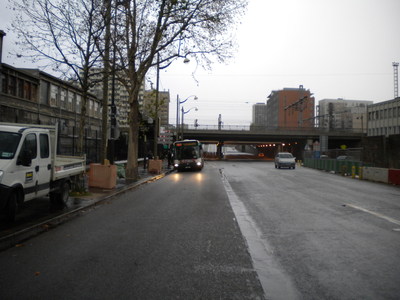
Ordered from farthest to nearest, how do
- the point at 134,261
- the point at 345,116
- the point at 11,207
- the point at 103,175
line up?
1. the point at 345,116
2. the point at 103,175
3. the point at 11,207
4. the point at 134,261

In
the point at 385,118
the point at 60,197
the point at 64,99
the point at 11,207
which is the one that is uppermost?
the point at 385,118

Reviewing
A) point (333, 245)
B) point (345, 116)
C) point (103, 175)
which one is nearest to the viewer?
point (333, 245)

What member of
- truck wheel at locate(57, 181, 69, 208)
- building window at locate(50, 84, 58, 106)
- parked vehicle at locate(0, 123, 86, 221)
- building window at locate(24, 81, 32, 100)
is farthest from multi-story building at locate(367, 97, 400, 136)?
parked vehicle at locate(0, 123, 86, 221)

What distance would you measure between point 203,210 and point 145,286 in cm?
596

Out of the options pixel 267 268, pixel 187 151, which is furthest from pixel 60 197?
pixel 187 151

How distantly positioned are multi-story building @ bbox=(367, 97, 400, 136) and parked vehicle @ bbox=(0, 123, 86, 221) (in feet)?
235

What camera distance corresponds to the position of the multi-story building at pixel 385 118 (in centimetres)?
7225

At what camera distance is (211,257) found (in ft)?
18.1

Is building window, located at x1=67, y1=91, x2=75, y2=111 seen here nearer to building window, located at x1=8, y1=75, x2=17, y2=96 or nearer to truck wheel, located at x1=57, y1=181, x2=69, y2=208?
building window, located at x1=8, y1=75, x2=17, y2=96

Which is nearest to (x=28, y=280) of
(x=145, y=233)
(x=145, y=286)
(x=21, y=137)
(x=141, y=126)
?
(x=145, y=286)

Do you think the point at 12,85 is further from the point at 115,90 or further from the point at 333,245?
the point at 333,245

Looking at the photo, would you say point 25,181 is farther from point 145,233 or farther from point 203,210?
point 203,210

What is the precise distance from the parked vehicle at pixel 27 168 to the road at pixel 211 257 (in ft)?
3.72

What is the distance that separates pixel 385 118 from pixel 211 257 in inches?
3197
